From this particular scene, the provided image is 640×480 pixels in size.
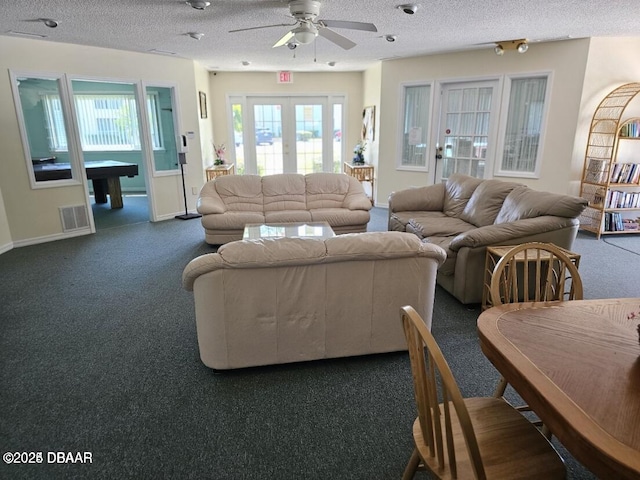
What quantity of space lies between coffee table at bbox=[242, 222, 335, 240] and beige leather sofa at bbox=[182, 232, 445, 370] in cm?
162

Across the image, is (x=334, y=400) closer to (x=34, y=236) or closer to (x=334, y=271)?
(x=334, y=271)

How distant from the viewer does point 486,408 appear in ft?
4.57

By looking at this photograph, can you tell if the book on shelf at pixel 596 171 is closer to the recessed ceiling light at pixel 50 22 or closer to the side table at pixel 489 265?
Result: the side table at pixel 489 265

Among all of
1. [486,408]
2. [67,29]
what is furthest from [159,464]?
[67,29]

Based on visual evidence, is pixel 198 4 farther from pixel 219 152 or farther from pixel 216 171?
pixel 219 152

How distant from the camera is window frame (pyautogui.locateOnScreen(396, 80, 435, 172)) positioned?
20.4ft

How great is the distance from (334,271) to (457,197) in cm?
277

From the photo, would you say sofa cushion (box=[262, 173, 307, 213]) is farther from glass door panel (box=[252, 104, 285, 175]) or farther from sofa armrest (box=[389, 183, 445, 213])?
glass door panel (box=[252, 104, 285, 175])

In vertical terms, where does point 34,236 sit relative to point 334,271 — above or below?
below

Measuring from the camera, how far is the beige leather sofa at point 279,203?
183 inches

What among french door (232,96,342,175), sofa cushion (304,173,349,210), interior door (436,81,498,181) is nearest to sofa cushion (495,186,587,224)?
sofa cushion (304,173,349,210)

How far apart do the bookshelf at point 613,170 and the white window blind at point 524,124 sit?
638 mm

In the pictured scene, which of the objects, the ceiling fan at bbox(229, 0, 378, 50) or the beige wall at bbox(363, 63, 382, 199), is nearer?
the ceiling fan at bbox(229, 0, 378, 50)

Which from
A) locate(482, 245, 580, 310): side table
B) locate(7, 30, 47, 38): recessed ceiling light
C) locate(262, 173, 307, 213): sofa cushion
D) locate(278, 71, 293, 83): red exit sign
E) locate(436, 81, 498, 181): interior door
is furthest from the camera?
locate(278, 71, 293, 83): red exit sign
